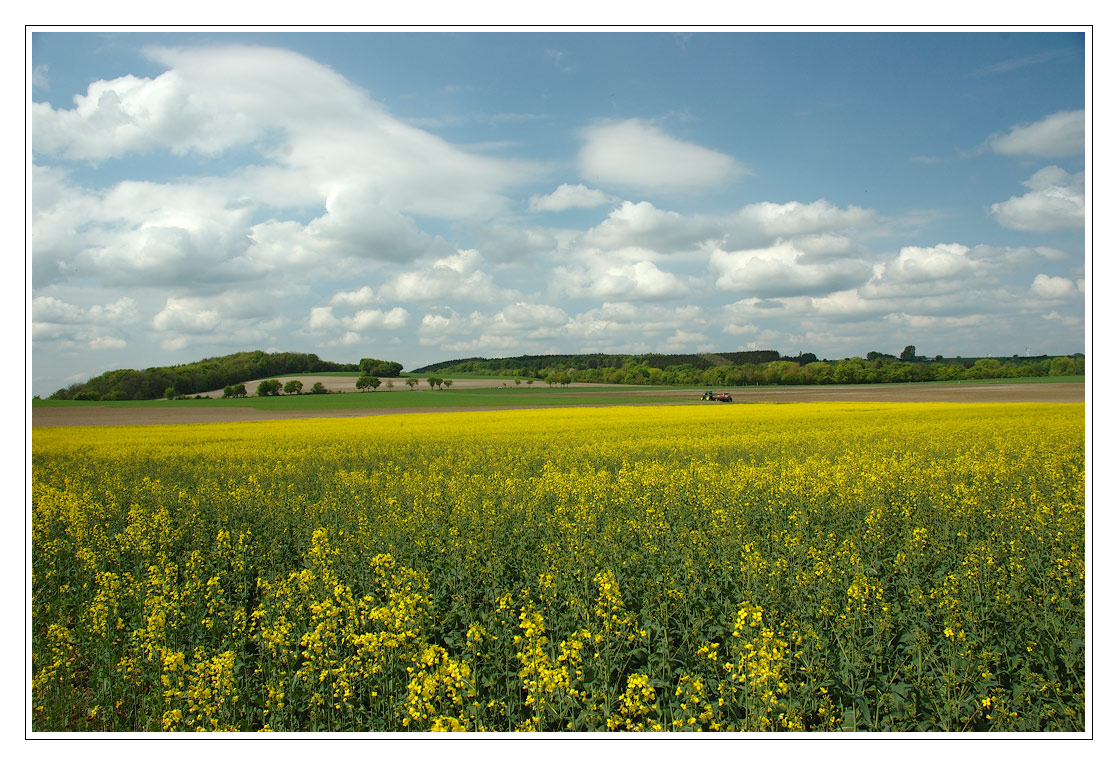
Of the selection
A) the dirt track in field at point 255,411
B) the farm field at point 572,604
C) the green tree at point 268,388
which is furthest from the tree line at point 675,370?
the farm field at point 572,604

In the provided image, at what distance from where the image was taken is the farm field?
12.6 feet

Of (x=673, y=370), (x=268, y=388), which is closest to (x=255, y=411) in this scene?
(x=268, y=388)

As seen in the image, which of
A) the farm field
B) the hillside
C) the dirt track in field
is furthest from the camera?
the hillside

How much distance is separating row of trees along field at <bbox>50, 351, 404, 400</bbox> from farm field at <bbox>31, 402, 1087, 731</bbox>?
5045mm

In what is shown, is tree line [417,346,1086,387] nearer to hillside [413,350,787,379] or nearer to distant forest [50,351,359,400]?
hillside [413,350,787,379]

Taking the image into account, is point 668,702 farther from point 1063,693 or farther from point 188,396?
point 188,396

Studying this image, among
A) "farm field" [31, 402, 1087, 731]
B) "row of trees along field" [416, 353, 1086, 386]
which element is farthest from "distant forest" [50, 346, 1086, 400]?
"farm field" [31, 402, 1087, 731]

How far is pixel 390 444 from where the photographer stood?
56.2 feet

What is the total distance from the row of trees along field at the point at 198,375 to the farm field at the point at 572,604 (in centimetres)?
505

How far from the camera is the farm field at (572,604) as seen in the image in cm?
383

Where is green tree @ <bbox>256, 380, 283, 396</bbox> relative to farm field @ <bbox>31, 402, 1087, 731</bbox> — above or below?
above

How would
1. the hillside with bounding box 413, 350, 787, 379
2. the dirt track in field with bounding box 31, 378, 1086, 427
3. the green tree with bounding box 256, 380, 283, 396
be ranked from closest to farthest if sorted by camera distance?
the dirt track in field with bounding box 31, 378, 1086, 427 → the green tree with bounding box 256, 380, 283, 396 → the hillside with bounding box 413, 350, 787, 379

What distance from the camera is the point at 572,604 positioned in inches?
179
